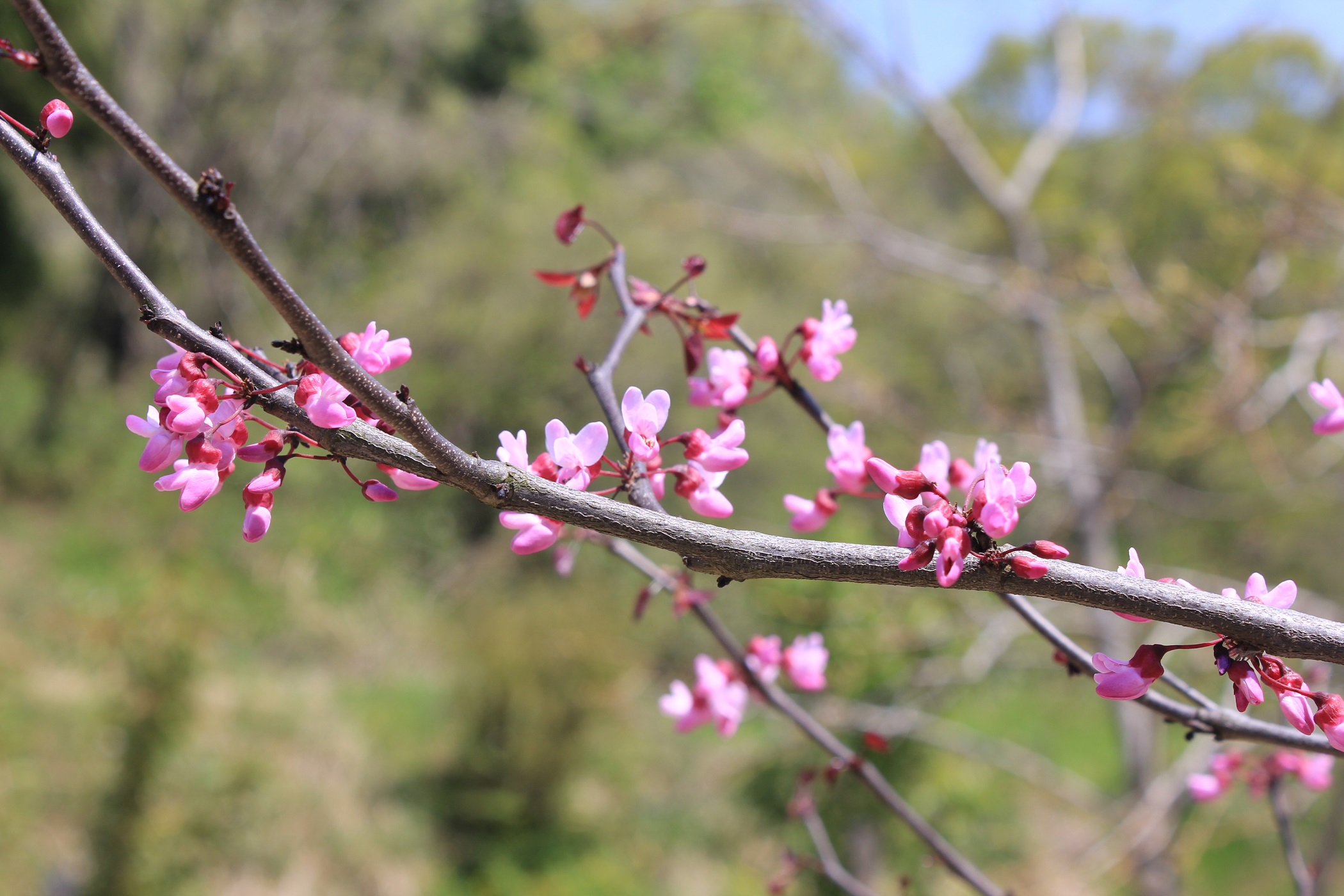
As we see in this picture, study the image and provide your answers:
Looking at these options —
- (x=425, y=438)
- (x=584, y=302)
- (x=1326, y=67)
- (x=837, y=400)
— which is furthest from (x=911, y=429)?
(x=1326, y=67)

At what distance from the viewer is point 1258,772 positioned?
3.67ft

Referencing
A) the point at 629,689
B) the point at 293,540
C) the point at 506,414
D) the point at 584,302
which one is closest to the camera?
the point at 584,302

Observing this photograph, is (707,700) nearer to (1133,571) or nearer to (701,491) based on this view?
(701,491)

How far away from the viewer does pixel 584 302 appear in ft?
3.01

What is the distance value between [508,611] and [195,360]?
13.8ft

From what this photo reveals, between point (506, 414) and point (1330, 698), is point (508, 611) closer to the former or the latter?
point (506, 414)

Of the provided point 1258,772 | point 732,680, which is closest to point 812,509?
point 732,680

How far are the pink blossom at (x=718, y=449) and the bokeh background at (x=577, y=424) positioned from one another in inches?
43.0

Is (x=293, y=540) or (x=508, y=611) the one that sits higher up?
(x=293, y=540)

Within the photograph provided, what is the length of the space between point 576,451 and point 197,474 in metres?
0.26

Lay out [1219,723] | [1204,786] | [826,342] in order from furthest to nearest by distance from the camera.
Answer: [1204,786], [826,342], [1219,723]

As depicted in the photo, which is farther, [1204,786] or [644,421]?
[1204,786]

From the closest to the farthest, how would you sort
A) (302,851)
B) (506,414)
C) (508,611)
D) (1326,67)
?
(302,851) < (508,611) < (506,414) < (1326,67)

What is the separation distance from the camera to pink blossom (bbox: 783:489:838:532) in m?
0.85
